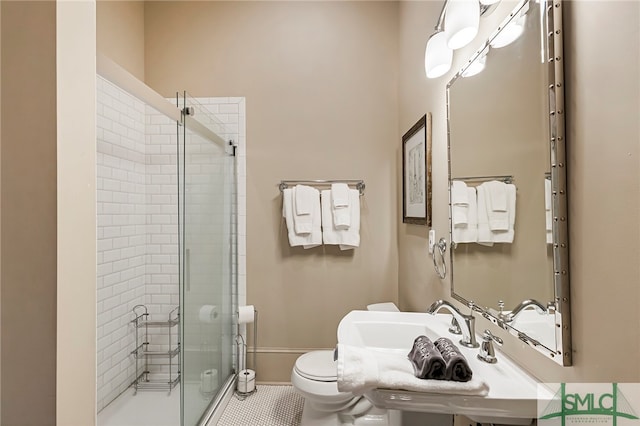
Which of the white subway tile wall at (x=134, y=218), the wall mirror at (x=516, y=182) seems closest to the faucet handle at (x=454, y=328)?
the wall mirror at (x=516, y=182)

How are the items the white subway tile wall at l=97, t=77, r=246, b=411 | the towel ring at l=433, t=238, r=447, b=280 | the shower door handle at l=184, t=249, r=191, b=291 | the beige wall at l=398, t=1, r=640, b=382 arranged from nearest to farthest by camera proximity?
the beige wall at l=398, t=1, r=640, b=382 < the towel ring at l=433, t=238, r=447, b=280 < the shower door handle at l=184, t=249, r=191, b=291 < the white subway tile wall at l=97, t=77, r=246, b=411

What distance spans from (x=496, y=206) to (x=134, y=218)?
2.33m

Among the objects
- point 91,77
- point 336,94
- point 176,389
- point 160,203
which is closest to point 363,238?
point 336,94

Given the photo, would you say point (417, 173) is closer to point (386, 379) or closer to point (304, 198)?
point (304, 198)

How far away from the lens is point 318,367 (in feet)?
5.91

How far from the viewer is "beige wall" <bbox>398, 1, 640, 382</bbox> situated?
0.61 meters

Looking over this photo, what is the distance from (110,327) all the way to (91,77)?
6.19 ft

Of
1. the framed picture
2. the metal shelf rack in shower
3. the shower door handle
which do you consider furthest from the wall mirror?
the metal shelf rack in shower

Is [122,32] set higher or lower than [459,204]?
higher

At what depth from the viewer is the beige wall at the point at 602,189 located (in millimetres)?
611

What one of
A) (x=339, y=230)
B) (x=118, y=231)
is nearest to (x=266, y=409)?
(x=339, y=230)

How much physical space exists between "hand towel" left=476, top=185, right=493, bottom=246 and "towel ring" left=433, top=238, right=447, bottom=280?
1.05 feet

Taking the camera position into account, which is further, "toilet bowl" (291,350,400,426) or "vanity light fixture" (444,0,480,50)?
"toilet bowl" (291,350,400,426)

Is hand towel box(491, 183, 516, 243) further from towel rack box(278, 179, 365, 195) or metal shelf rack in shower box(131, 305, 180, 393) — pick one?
metal shelf rack in shower box(131, 305, 180, 393)
